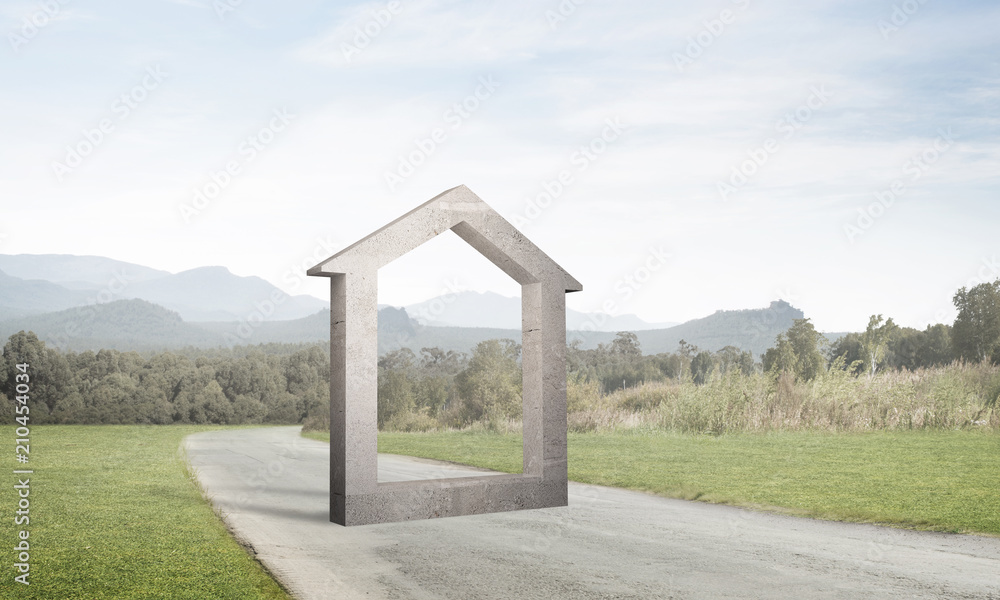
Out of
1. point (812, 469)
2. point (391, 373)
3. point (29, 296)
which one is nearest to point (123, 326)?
point (29, 296)

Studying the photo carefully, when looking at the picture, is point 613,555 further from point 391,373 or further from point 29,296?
point 29,296

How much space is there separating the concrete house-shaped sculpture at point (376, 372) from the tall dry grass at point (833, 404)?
9.95 metres

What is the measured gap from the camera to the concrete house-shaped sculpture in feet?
29.2

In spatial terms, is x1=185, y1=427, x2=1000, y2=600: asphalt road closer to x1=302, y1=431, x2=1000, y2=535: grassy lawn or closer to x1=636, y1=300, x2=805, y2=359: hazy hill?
x1=302, y1=431, x2=1000, y2=535: grassy lawn

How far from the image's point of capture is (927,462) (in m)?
13.2

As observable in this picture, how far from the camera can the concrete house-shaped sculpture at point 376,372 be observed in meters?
8.91

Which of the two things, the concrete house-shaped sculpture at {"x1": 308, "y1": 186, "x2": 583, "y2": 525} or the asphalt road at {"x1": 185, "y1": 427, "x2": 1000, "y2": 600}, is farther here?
the concrete house-shaped sculpture at {"x1": 308, "y1": 186, "x2": 583, "y2": 525}

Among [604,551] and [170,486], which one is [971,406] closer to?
[604,551]

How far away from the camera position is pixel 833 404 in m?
19.0

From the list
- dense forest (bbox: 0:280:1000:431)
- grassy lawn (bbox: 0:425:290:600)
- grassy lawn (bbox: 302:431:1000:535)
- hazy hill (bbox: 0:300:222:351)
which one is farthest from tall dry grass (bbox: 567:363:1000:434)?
hazy hill (bbox: 0:300:222:351)

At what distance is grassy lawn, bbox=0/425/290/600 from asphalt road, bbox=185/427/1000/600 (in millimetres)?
366

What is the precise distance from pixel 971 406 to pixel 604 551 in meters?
15.5

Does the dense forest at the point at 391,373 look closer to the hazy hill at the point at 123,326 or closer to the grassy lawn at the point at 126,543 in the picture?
the grassy lawn at the point at 126,543

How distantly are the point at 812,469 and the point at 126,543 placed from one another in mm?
10271
